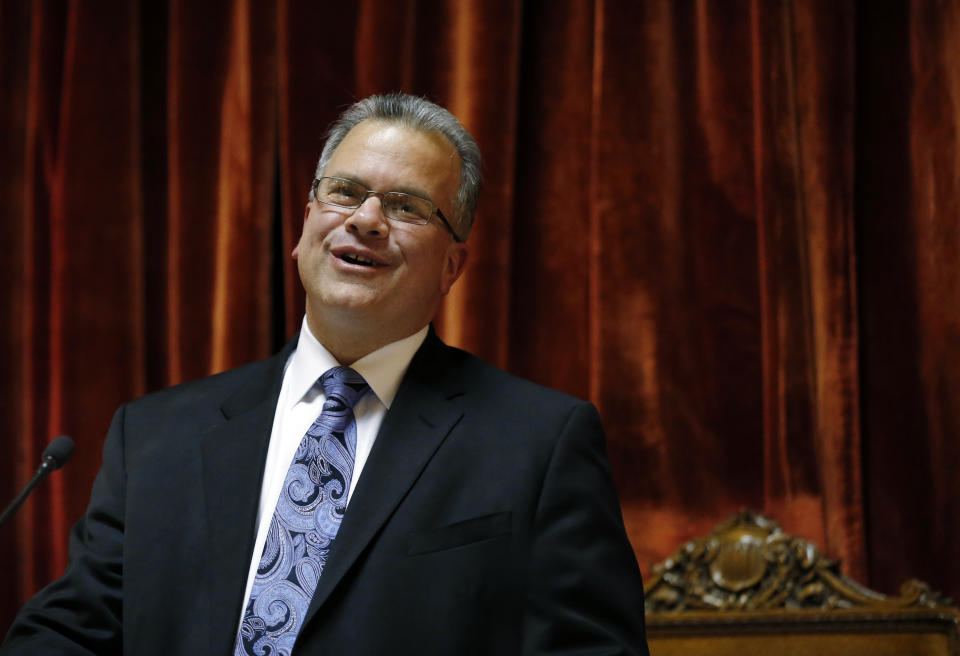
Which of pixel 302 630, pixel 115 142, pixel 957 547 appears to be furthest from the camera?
pixel 115 142

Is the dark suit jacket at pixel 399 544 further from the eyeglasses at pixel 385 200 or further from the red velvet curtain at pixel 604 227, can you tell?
the red velvet curtain at pixel 604 227

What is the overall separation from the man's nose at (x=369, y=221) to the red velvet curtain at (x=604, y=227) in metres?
0.68

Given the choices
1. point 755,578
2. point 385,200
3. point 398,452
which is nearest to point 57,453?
point 398,452

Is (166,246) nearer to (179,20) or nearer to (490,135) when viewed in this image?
(179,20)

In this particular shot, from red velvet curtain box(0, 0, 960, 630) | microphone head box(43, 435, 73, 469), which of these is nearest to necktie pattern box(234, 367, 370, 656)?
microphone head box(43, 435, 73, 469)

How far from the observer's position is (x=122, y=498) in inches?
62.2

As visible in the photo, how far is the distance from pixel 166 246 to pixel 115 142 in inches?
10.1

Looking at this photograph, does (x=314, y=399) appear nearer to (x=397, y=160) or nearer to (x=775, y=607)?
(x=397, y=160)

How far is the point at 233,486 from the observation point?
1522mm

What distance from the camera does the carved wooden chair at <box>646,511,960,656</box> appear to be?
6.96 feet

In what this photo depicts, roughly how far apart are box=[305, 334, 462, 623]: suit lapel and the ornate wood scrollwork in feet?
2.69

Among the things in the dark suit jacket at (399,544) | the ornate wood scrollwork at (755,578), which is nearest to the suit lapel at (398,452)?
the dark suit jacket at (399,544)

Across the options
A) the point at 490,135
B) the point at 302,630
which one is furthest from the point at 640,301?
the point at 302,630

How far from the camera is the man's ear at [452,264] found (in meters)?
1.76
